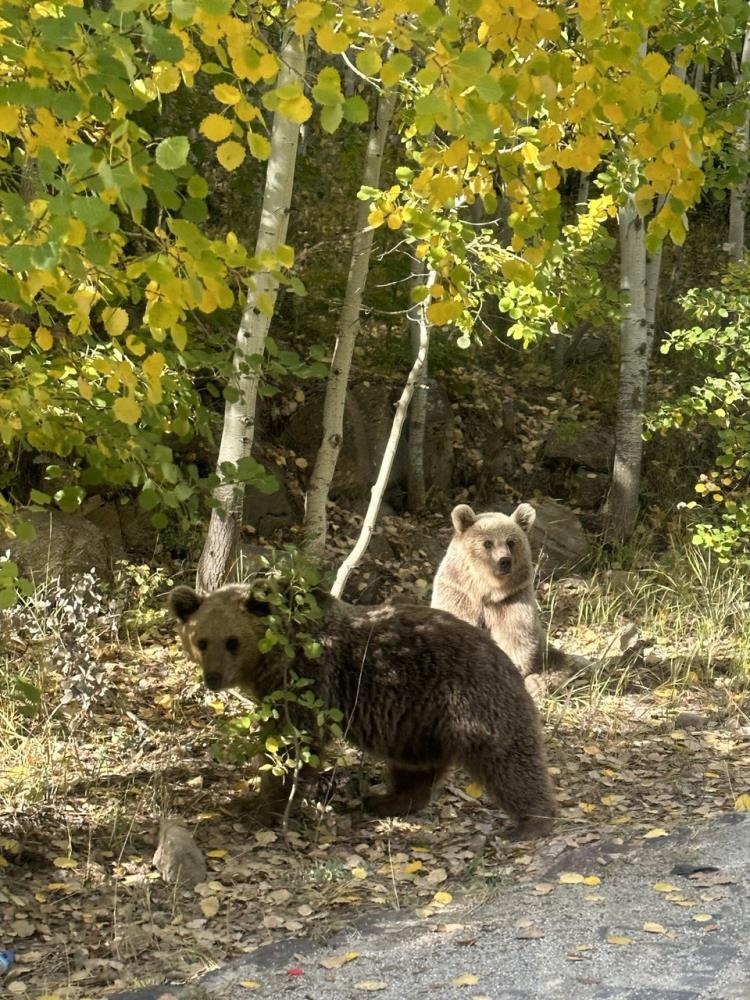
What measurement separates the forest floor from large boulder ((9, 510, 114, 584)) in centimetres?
69

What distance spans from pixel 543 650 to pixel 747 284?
12.6 feet

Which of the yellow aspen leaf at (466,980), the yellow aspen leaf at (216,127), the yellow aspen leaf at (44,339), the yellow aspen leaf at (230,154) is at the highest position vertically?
the yellow aspen leaf at (216,127)

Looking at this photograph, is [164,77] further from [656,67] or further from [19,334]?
[656,67]

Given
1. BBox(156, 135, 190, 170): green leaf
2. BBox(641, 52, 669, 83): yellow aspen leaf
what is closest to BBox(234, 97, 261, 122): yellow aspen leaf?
BBox(156, 135, 190, 170): green leaf

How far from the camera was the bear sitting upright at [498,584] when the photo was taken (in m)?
8.01

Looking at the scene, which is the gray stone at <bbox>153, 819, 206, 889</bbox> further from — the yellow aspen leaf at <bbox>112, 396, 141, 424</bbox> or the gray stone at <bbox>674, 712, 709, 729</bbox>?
the gray stone at <bbox>674, 712, 709, 729</bbox>

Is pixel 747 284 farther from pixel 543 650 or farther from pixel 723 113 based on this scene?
pixel 543 650

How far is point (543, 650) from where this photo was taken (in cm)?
812

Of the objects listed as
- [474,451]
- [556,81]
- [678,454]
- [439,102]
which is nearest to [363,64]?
[439,102]

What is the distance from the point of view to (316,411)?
1108 centimetres

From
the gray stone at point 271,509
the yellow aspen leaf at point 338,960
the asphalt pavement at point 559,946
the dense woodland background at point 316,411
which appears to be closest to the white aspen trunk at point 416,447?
the dense woodland background at point 316,411

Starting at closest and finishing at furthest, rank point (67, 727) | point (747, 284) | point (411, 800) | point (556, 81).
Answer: point (556, 81) < point (411, 800) < point (67, 727) < point (747, 284)

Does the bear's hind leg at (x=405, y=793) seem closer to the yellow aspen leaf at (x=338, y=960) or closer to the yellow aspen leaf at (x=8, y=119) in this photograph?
the yellow aspen leaf at (x=338, y=960)

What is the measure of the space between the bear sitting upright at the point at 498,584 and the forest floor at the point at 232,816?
0.44m
